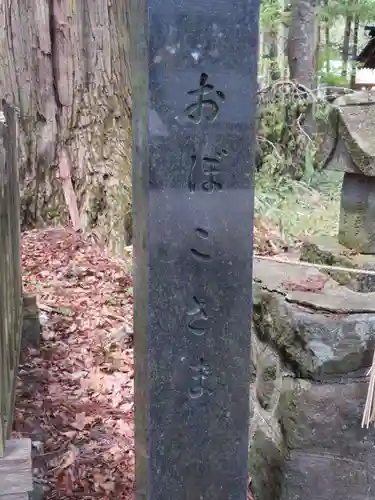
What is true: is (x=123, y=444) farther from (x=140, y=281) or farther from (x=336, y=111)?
(x=336, y=111)

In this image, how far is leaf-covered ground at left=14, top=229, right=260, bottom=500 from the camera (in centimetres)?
304

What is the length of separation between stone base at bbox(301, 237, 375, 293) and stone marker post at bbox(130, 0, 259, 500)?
74 cm

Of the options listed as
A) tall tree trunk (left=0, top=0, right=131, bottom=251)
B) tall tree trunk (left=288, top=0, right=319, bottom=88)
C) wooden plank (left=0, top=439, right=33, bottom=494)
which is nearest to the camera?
wooden plank (left=0, top=439, right=33, bottom=494)

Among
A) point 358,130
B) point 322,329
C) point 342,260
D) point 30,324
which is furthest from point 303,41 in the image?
point 322,329

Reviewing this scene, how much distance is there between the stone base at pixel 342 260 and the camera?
2.62 m

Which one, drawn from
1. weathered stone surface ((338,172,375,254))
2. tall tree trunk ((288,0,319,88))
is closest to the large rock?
weathered stone surface ((338,172,375,254))

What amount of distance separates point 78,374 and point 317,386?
1.97 m

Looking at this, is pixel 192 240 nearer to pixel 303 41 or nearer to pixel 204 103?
pixel 204 103

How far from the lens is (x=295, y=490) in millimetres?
2621

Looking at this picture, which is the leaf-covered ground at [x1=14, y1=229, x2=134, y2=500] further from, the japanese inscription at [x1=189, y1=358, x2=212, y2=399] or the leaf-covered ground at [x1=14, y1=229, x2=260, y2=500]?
the japanese inscription at [x1=189, y1=358, x2=212, y2=399]

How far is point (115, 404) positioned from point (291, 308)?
162 cm

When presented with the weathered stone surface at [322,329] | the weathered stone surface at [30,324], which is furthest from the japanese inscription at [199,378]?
the weathered stone surface at [30,324]

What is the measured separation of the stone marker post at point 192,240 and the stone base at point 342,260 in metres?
0.74

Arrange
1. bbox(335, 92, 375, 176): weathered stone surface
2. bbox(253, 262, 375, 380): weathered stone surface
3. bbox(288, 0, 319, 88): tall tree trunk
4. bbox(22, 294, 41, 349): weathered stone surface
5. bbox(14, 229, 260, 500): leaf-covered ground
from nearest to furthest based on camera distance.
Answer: bbox(253, 262, 375, 380): weathered stone surface < bbox(335, 92, 375, 176): weathered stone surface < bbox(14, 229, 260, 500): leaf-covered ground < bbox(22, 294, 41, 349): weathered stone surface < bbox(288, 0, 319, 88): tall tree trunk
